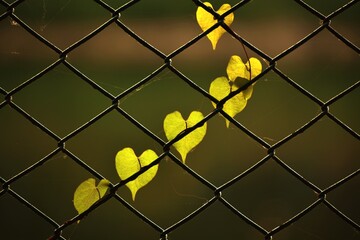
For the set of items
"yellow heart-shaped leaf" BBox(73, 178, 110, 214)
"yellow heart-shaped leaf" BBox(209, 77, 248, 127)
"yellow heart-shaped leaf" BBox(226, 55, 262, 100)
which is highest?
"yellow heart-shaped leaf" BBox(226, 55, 262, 100)

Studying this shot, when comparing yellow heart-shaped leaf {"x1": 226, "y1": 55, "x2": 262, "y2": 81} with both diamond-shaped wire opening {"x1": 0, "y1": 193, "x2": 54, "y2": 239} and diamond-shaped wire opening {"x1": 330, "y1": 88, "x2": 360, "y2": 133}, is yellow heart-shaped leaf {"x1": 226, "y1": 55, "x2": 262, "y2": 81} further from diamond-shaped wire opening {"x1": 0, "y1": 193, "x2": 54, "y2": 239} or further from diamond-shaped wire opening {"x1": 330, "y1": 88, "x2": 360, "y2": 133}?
diamond-shaped wire opening {"x1": 330, "y1": 88, "x2": 360, "y2": 133}

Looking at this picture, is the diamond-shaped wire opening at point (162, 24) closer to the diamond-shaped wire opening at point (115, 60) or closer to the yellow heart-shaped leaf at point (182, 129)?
the diamond-shaped wire opening at point (115, 60)

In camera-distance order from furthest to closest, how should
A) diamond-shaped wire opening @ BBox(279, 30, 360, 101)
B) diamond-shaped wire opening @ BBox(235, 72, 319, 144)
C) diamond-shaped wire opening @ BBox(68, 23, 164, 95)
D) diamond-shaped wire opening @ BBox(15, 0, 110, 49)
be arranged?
diamond-shaped wire opening @ BBox(15, 0, 110, 49), diamond-shaped wire opening @ BBox(68, 23, 164, 95), diamond-shaped wire opening @ BBox(279, 30, 360, 101), diamond-shaped wire opening @ BBox(235, 72, 319, 144)

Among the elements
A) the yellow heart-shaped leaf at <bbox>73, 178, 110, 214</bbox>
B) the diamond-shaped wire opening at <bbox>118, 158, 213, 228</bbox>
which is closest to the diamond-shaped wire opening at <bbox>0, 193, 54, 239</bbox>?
the diamond-shaped wire opening at <bbox>118, 158, 213, 228</bbox>

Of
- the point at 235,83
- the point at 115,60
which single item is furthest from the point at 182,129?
the point at 115,60

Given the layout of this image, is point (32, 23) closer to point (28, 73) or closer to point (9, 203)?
point (28, 73)

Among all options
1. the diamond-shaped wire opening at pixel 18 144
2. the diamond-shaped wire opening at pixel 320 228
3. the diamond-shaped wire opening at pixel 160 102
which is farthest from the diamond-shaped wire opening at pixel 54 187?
the diamond-shaped wire opening at pixel 320 228

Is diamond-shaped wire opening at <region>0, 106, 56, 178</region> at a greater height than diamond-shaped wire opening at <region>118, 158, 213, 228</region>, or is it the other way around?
diamond-shaped wire opening at <region>0, 106, 56, 178</region>

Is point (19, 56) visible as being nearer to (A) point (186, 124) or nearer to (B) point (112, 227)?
(B) point (112, 227)
